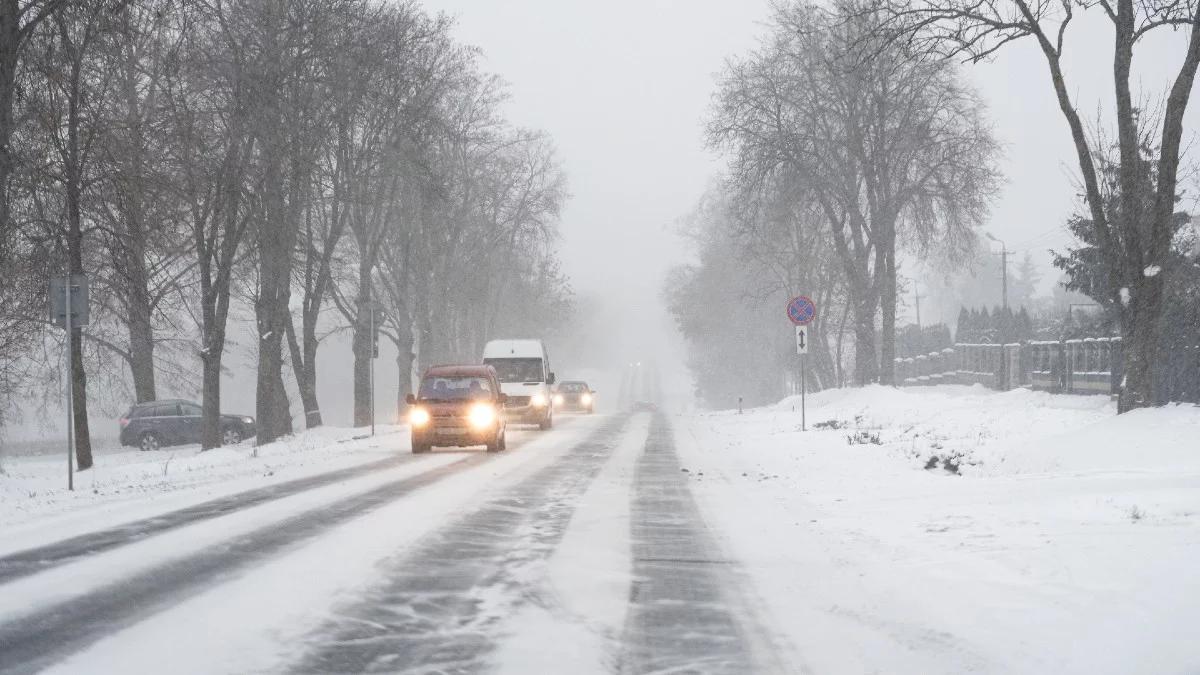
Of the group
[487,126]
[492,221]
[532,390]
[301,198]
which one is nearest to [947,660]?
[301,198]

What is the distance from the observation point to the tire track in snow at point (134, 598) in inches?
233

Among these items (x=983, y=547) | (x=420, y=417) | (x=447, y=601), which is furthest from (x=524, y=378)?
(x=447, y=601)

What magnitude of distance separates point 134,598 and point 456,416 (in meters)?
16.8

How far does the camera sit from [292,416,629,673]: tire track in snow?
578 cm

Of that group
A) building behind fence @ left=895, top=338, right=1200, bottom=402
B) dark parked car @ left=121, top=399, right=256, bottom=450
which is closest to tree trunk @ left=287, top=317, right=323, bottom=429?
dark parked car @ left=121, top=399, right=256, bottom=450

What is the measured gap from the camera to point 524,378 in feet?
120

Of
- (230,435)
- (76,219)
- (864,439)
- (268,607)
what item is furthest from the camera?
(230,435)

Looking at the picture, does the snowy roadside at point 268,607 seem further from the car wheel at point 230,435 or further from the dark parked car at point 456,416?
the car wheel at point 230,435

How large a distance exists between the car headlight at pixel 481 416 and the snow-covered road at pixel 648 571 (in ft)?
23.6

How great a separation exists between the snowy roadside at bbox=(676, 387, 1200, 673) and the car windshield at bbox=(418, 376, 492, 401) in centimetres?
679

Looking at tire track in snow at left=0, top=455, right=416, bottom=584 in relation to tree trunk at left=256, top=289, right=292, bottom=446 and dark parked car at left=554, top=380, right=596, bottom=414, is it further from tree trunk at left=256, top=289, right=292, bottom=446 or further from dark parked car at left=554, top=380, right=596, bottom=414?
dark parked car at left=554, top=380, right=596, bottom=414

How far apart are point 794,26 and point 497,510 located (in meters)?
29.3

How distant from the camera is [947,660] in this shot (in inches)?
230

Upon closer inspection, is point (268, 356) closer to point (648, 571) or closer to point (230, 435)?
point (230, 435)
